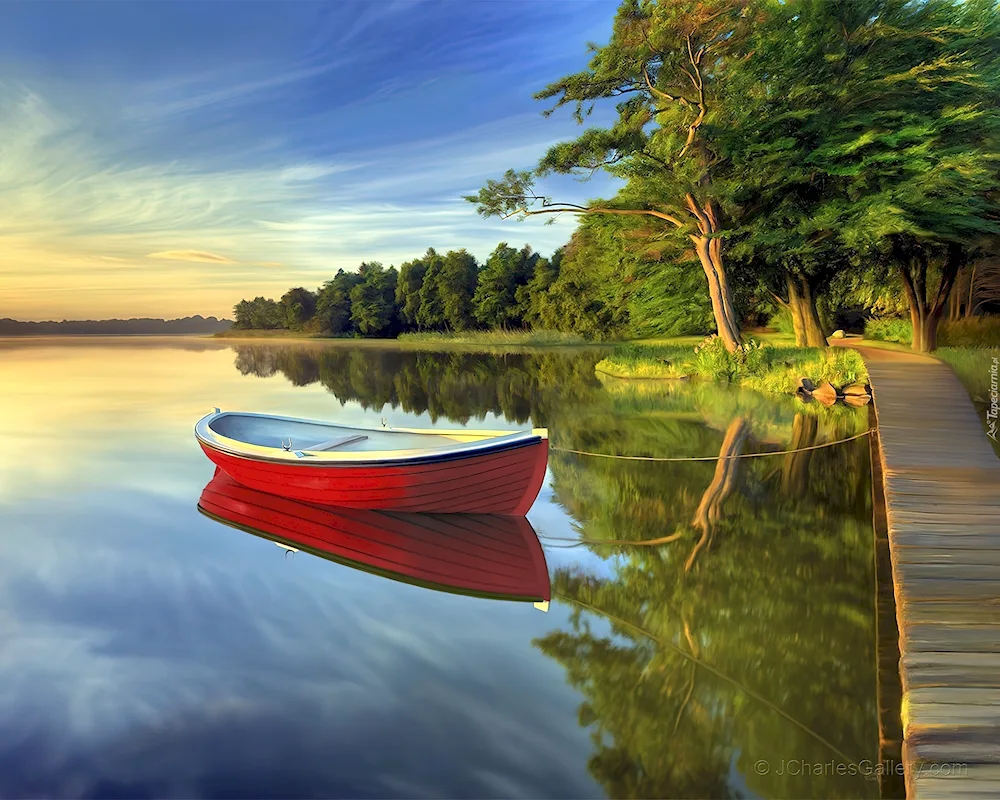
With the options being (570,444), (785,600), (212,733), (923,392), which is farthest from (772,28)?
(212,733)

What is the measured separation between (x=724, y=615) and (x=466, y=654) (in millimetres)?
2165

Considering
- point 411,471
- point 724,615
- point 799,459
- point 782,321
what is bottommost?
point 724,615

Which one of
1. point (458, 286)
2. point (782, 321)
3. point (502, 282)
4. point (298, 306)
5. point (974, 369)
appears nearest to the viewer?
point (974, 369)

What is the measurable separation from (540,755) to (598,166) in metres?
17.4

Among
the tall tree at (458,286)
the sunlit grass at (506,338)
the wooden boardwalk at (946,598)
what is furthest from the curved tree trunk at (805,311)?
the tall tree at (458,286)

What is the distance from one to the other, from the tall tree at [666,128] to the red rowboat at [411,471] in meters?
12.3

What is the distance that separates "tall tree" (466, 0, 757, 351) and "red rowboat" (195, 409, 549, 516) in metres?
12.3

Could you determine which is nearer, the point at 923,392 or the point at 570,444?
the point at 923,392

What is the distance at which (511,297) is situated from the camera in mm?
52375

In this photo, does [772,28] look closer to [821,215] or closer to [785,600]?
[821,215]

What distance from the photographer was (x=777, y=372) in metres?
18.3

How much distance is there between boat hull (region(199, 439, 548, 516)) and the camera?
721 cm

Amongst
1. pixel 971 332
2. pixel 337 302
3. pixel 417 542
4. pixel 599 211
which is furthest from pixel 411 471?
pixel 337 302

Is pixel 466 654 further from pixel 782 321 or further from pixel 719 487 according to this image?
pixel 782 321
